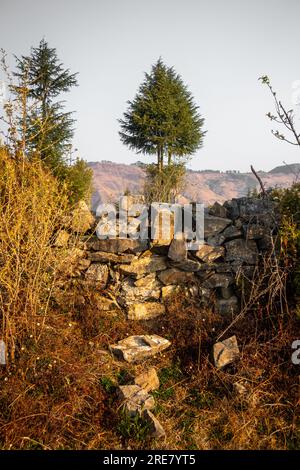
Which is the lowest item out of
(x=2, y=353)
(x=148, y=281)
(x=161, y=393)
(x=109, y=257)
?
(x=161, y=393)

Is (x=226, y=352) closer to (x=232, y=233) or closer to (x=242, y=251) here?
(x=242, y=251)

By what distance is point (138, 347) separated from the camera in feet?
14.0

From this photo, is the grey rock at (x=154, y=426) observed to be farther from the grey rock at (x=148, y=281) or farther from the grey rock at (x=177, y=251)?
the grey rock at (x=177, y=251)

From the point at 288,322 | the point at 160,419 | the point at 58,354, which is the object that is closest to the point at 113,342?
the point at 58,354

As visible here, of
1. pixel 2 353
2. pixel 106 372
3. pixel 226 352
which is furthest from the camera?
pixel 226 352

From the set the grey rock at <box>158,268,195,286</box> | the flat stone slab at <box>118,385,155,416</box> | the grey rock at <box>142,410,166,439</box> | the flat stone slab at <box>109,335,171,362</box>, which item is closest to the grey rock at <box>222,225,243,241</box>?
the grey rock at <box>158,268,195,286</box>

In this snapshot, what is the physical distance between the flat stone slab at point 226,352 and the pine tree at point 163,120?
13.4 metres

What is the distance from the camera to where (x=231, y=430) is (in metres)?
3.13

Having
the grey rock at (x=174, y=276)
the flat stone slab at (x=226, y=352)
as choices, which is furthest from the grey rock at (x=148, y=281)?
the flat stone slab at (x=226, y=352)

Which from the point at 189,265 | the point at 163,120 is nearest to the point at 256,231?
the point at 189,265

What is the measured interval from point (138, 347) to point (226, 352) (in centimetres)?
122

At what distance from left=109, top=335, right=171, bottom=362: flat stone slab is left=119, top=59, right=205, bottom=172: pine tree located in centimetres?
1304

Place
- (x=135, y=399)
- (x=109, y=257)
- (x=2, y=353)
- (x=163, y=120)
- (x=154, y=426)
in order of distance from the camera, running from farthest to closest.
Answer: (x=163, y=120)
(x=109, y=257)
(x=2, y=353)
(x=135, y=399)
(x=154, y=426)
